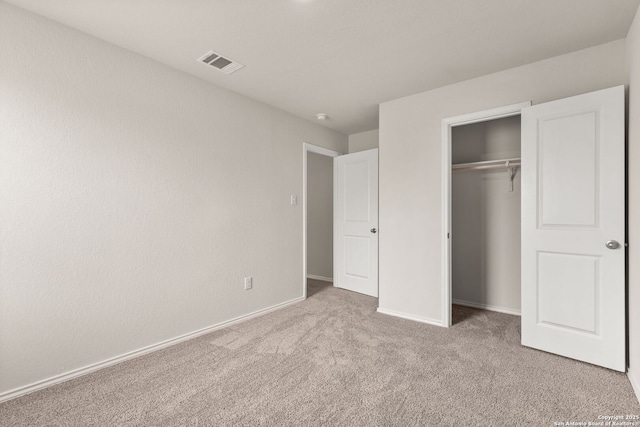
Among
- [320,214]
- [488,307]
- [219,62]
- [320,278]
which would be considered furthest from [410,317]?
[219,62]

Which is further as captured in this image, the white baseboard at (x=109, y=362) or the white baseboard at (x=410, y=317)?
the white baseboard at (x=410, y=317)

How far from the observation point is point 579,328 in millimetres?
2186

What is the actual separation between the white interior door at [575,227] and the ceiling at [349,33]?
20.4 inches

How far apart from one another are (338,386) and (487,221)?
264 cm

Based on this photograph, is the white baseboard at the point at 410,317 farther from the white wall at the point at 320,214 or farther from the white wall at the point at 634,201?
the white wall at the point at 320,214

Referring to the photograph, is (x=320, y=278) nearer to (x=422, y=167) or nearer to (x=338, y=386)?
(x=422, y=167)

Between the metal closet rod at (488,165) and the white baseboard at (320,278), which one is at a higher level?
the metal closet rod at (488,165)

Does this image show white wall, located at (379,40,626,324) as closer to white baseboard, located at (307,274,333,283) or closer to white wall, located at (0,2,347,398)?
white wall, located at (0,2,347,398)

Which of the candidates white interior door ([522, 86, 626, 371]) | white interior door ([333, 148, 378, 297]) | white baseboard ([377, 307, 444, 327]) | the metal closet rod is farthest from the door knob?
white interior door ([333, 148, 378, 297])

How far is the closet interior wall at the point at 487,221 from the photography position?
3303mm

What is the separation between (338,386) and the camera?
1906mm

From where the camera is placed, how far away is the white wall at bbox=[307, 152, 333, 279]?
512 cm

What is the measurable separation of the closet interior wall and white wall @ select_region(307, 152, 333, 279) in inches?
80.8

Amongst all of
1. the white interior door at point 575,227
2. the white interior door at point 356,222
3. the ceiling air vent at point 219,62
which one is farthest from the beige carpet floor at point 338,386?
the ceiling air vent at point 219,62
